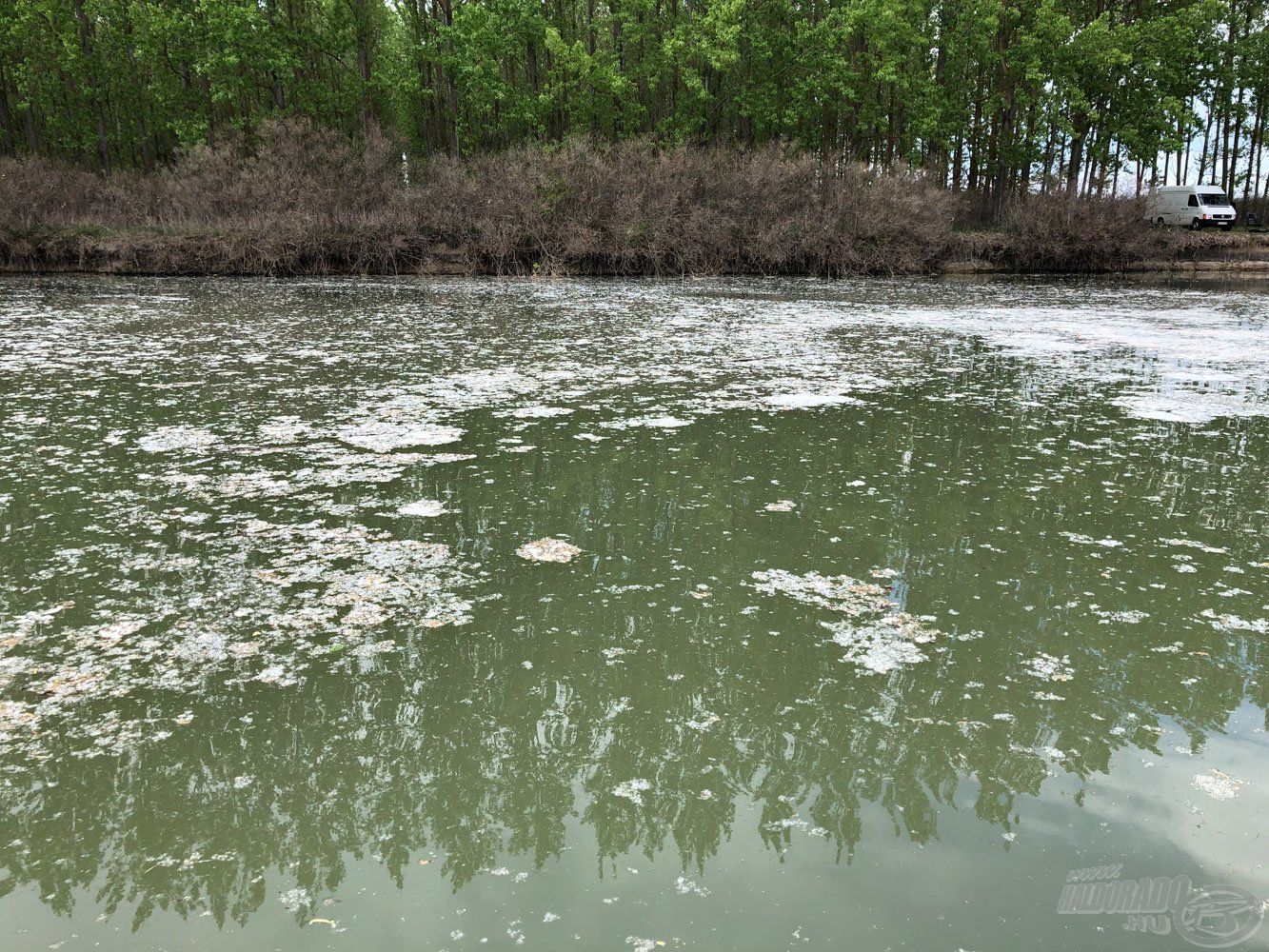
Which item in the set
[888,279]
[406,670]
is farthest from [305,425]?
[888,279]

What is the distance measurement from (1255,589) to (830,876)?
2.38 metres

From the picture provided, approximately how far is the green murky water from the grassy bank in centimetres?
1529

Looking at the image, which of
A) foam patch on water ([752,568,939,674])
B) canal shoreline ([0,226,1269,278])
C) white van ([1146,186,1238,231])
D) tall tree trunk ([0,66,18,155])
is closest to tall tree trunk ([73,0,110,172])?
tall tree trunk ([0,66,18,155])

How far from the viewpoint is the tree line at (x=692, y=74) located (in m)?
26.4

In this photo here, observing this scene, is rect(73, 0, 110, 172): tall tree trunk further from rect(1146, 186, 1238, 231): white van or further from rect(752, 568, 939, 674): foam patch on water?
rect(1146, 186, 1238, 231): white van

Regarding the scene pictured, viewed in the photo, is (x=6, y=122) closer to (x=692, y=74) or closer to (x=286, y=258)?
(x=286, y=258)

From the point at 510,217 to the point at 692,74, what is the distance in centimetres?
1052

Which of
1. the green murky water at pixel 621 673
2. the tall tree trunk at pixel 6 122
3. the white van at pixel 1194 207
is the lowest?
the green murky water at pixel 621 673

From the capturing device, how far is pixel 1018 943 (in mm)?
1670

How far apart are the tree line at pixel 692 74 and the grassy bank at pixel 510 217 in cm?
321

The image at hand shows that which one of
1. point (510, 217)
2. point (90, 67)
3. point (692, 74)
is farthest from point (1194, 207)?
point (90, 67)

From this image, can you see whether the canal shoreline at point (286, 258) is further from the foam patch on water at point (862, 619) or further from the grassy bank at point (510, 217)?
the foam patch on water at point (862, 619)

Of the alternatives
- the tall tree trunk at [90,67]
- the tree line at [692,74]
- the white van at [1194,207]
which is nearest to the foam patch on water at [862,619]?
the tree line at [692,74]

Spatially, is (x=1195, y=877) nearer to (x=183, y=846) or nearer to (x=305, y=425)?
(x=183, y=846)
